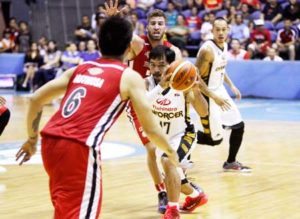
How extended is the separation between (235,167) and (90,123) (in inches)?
202

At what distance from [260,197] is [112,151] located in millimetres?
3625

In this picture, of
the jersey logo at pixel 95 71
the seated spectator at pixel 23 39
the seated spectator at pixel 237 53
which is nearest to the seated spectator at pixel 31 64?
the seated spectator at pixel 23 39

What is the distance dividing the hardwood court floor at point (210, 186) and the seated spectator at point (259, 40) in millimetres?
7753

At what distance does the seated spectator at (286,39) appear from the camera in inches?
759

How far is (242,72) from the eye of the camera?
18.8 metres

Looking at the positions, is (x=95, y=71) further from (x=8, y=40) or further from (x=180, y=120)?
(x=8, y=40)

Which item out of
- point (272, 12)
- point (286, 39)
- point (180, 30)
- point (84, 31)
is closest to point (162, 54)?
point (286, 39)

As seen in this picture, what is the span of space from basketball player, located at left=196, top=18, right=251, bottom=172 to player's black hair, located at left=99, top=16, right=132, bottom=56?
15.1ft

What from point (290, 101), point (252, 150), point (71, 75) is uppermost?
point (71, 75)

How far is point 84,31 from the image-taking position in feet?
74.7

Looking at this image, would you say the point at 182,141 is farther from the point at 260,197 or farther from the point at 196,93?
the point at 260,197

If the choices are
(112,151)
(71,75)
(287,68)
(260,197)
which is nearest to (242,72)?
(287,68)

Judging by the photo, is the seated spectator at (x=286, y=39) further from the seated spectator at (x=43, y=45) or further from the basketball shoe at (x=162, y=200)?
the basketball shoe at (x=162, y=200)

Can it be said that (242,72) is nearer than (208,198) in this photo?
No
